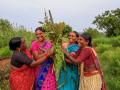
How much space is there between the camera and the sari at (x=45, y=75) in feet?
29.7

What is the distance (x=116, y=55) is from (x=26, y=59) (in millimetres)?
6485

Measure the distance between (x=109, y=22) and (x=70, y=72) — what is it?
739 inches

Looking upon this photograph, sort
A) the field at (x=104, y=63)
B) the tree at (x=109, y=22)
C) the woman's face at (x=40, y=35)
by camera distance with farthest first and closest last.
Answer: the tree at (x=109, y=22)
the field at (x=104, y=63)
the woman's face at (x=40, y=35)

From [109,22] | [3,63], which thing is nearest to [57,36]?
[3,63]

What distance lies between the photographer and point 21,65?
8758 millimetres

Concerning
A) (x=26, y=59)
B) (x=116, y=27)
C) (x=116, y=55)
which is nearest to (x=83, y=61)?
(x=26, y=59)

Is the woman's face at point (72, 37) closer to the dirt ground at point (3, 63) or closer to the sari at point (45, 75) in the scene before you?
the sari at point (45, 75)

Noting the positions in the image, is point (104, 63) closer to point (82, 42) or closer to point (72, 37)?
point (72, 37)

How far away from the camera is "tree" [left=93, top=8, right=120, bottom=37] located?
90.0 ft

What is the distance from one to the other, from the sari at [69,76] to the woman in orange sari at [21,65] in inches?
19.0

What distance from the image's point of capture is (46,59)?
8.84 meters

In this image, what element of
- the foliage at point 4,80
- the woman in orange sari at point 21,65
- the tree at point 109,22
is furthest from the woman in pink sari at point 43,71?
the tree at point 109,22

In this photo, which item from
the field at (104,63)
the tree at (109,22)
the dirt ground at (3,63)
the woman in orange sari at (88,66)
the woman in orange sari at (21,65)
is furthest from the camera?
the tree at (109,22)

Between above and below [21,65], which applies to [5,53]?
below
